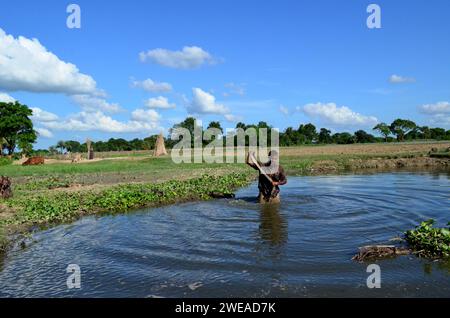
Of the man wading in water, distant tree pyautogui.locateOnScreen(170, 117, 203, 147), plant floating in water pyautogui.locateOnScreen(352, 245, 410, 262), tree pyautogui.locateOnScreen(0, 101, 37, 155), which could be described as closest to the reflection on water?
the man wading in water

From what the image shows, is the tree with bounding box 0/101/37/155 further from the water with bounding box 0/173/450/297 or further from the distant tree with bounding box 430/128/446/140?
the distant tree with bounding box 430/128/446/140

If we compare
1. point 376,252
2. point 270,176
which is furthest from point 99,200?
point 376,252

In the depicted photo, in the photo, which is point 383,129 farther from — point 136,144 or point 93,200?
point 93,200

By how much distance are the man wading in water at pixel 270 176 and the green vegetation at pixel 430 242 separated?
5371 mm

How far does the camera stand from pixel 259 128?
7506cm

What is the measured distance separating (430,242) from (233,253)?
3573mm

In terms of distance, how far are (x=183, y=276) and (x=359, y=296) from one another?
2758mm

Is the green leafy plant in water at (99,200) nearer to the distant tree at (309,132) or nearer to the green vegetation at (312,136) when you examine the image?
the green vegetation at (312,136)

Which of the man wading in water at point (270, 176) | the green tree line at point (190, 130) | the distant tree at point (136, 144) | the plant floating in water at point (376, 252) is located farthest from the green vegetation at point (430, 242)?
the distant tree at point (136, 144)

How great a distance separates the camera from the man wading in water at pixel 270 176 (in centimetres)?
1303

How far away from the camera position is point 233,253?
812 centimetres

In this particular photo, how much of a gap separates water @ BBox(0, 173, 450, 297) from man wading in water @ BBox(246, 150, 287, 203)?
0.57 metres

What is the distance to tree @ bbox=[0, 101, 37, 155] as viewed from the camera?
149 feet
